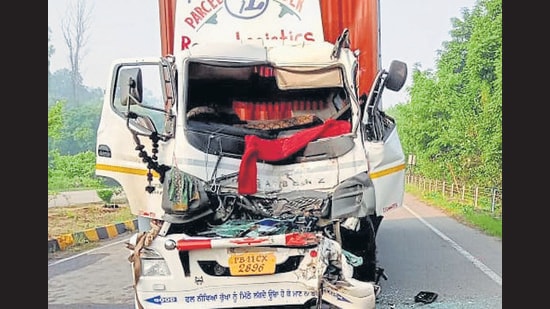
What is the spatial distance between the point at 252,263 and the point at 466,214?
39.8ft

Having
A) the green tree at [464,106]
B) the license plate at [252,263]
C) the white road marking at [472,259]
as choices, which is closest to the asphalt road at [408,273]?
the white road marking at [472,259]

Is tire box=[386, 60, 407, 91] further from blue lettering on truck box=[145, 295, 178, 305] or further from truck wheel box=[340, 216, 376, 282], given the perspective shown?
blue lettering on truck box=[145, 295, 178, 305]

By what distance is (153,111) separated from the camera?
542 centimetres

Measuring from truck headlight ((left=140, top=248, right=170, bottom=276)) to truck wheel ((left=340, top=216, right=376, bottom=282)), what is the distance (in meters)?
1.33

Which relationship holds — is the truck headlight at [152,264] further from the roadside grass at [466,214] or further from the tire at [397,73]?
the roadside grass at [466,214]

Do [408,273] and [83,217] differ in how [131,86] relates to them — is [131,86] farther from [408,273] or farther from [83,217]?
[83,217]

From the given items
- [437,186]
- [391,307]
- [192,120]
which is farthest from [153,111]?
[437,186]

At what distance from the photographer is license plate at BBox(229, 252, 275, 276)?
13.8ft

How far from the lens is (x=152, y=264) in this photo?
4.27 m

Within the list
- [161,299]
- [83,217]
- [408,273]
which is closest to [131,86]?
[161,299]

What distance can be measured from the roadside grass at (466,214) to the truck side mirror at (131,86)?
23.7ft

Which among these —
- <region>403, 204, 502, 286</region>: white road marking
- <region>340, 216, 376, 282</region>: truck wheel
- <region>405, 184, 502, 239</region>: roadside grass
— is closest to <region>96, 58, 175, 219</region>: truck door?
<region>340, 216, 376, 282</region>: truck wheel

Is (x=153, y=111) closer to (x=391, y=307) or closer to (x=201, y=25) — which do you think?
(x=201, y=25)

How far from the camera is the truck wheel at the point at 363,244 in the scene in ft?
16.4
